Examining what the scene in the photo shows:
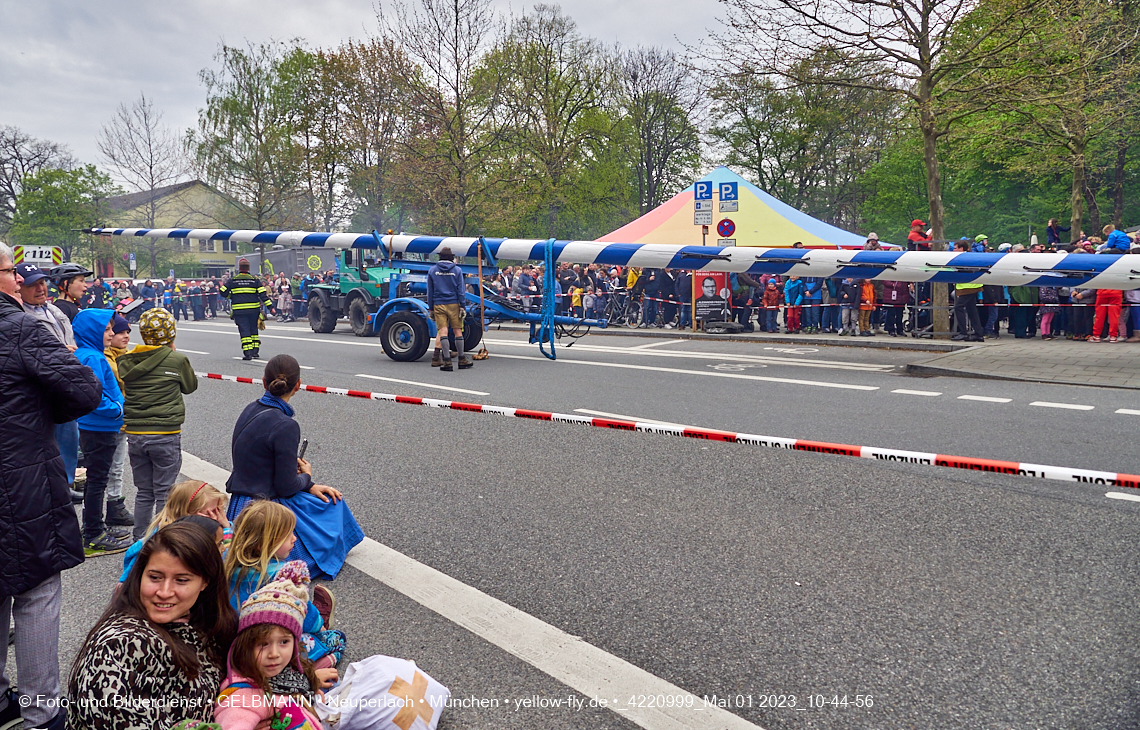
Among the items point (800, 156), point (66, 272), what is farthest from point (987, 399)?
point (800, 156)

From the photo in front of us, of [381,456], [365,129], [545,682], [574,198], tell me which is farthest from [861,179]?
[545,682]

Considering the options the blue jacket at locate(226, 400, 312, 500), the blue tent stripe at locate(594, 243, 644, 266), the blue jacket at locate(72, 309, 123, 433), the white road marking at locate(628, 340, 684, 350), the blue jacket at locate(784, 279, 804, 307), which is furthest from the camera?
the blue jacket at locate(784, 279, 804, 307)

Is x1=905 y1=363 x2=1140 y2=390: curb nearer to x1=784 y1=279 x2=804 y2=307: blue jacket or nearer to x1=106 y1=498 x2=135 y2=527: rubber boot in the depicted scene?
x1=784 y1=279 x2=804 y2=307: blue jacket

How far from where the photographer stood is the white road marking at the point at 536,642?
9.81ft

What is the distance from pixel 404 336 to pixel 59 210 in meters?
52.7

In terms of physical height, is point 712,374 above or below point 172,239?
below

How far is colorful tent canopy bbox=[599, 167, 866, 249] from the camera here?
71.7 feet

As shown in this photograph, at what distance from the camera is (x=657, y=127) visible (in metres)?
47.1

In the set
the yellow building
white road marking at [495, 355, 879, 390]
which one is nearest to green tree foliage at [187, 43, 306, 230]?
the yellow building

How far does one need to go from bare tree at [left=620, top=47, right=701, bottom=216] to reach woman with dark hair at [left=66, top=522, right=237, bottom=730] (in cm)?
4539

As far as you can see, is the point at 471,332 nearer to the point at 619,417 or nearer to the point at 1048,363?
the point at 619,417

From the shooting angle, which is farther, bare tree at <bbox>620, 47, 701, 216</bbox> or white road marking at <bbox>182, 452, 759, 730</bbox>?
bare tree at <bbox>620, 47, 701, 216</bbox>

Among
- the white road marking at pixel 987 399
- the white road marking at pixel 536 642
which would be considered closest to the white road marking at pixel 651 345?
the white road marking at pixel 987 399

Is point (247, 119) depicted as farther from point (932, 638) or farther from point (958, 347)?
point (932, 638)
